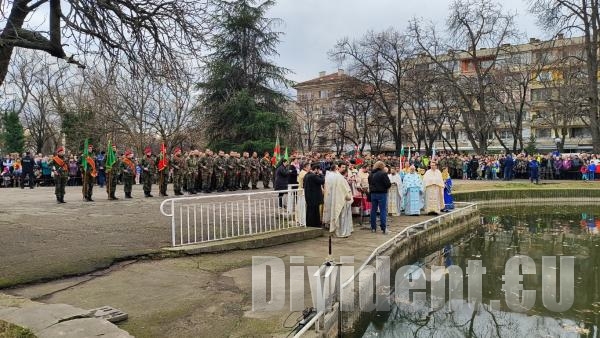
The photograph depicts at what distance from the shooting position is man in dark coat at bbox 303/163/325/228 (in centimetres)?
1138

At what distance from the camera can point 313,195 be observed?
37.5 feet

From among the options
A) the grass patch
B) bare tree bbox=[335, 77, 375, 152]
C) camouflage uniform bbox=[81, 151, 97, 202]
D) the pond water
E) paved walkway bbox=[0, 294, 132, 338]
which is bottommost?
the pond water

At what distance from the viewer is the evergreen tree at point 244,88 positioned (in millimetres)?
29734

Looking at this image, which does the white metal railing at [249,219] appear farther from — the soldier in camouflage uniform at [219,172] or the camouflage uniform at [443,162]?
the camouflage uniform at [443,162]

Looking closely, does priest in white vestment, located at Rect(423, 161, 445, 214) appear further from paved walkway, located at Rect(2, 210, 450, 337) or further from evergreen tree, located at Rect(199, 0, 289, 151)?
evergreen tree, located at Rect(199, 0, 289, 151)

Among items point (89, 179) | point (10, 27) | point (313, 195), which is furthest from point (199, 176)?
point (10, 27)

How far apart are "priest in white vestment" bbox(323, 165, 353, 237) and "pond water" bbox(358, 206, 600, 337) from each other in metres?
1.83

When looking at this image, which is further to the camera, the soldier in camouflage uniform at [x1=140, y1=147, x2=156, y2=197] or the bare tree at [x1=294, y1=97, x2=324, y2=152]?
the bare tree at [x1=294, y1=97, x2=324, y2=152]

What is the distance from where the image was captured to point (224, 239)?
9633 millimetres

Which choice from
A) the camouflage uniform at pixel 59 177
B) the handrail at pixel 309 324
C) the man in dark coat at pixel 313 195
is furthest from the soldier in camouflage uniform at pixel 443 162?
the handrail at pixel 309 324

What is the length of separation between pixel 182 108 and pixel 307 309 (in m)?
30.9

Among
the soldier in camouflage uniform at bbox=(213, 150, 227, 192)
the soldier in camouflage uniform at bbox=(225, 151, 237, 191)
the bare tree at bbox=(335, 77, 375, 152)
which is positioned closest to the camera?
the soldier in camouflage uniform at bbox=(213, 150, 227, 192)

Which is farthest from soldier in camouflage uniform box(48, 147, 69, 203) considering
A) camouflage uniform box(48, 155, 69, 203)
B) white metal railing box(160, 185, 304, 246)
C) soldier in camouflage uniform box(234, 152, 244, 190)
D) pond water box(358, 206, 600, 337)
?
pond water box(358, 206, 600, 337)

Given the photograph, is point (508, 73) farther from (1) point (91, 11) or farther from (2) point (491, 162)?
(1) point (91, 11)
